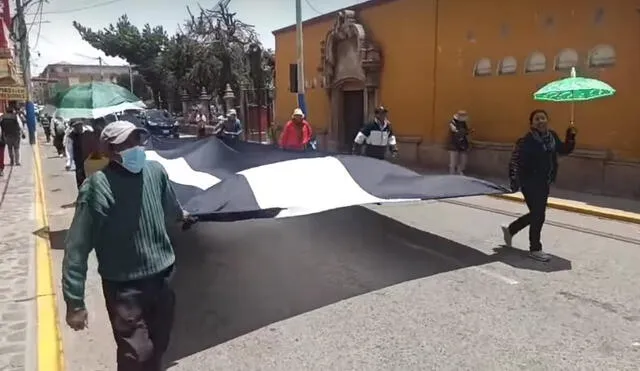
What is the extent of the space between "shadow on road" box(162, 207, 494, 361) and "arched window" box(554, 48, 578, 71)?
18.1 ft

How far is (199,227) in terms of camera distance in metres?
8.43

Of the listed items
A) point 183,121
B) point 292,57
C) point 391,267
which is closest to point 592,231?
point 391,267

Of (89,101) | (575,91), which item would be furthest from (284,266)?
(89,101)

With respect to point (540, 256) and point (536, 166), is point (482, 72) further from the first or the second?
point (540, 256)

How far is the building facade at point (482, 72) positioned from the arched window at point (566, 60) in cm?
2

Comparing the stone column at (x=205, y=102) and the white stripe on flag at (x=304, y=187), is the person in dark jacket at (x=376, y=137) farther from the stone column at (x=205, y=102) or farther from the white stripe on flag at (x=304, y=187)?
the stone column at (x=205, y=102)

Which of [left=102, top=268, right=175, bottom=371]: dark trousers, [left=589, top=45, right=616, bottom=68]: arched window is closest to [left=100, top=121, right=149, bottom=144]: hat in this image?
[left=102, top=268, right=175, bottom=371]: dark trousers

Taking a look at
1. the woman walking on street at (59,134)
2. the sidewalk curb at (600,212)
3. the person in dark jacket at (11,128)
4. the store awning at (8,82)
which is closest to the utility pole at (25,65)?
the store awning at (8,82)

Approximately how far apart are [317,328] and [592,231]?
5243 mm

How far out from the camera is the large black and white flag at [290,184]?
5.28 m

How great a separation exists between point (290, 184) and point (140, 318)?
2948 mm

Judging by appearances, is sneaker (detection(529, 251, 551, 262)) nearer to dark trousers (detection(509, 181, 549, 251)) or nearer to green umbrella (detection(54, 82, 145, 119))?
dark trousers (detection(509, 181, 549, 251))

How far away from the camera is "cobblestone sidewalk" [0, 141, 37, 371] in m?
4.38

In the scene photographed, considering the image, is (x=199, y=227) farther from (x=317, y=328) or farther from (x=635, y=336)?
(x=635, y=336)
